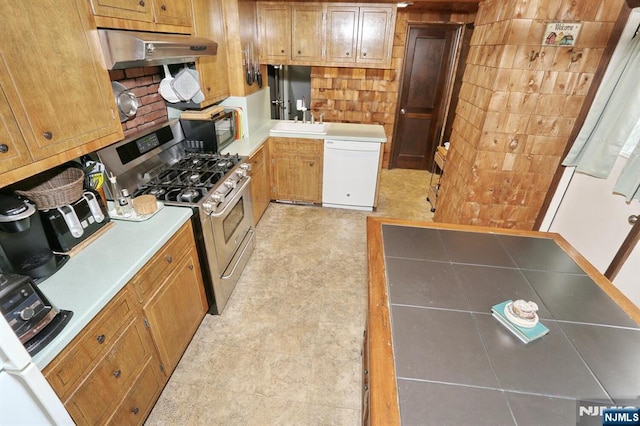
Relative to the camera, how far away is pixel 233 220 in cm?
246

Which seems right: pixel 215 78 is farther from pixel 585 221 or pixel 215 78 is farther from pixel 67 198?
pixel 585 221

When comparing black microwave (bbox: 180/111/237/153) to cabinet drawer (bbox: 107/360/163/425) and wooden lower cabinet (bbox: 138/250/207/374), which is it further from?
cabinet drawer (bbox: 107/360/163/425)

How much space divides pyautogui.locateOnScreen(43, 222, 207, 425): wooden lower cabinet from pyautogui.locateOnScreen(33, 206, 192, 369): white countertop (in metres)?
0.05

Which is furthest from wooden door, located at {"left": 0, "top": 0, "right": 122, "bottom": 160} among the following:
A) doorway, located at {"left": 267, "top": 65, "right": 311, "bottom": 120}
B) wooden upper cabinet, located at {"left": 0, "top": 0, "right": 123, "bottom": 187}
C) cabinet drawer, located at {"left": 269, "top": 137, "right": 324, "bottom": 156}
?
doorway, located at {"left": 267, "top": 65, "right": 311, "bottom": 120}

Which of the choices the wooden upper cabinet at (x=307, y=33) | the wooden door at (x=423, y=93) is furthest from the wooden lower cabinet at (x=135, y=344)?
the wooden door at (x=423, y=93)

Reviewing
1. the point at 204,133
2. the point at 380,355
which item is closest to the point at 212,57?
the point at 204,133

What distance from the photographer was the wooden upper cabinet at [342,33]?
3.18 m

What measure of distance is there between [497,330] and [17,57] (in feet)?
6.34

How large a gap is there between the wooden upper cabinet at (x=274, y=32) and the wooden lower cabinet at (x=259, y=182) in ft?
3.32

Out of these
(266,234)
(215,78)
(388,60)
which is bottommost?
(266,234)

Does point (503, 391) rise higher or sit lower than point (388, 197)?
higher

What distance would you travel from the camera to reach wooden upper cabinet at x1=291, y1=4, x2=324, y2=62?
3.22m

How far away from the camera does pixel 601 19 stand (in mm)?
2010

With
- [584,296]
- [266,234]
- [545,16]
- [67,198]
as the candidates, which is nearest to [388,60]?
[545,16]
